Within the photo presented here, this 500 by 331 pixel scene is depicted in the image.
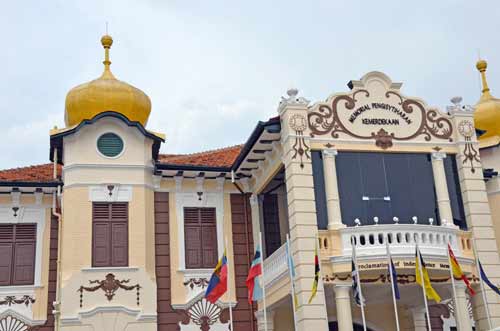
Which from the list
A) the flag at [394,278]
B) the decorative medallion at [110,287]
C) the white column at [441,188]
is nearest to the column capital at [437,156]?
the white column at [441,188]

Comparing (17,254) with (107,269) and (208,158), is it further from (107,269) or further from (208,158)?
(208,158)

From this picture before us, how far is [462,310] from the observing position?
19.0 metres

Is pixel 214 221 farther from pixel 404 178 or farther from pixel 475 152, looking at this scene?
pixel 475 152

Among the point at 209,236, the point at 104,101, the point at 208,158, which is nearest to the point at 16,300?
the point at 209,236

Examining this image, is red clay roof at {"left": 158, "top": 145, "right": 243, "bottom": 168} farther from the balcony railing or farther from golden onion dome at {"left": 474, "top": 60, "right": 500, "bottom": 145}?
golden onion dome at {"left": 474, "top": 60, "right": 500, "bottom": 145}

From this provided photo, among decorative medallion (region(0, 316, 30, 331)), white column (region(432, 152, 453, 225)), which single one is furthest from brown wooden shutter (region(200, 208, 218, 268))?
white column (region(432, 152, 453, 225))

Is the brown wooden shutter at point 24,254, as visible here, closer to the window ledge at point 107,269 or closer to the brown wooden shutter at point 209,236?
the window ledge at point 107,269

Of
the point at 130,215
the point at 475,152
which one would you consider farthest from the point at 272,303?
the point at 475,152

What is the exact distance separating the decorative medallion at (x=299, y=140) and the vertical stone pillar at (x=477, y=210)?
15.1 feet

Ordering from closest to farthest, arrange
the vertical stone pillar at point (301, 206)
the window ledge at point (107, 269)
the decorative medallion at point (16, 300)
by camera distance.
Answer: the vertical stone pillar at point (301, 206), the window ledge at point (107, 269), the decorative medallion at point (16, 300)

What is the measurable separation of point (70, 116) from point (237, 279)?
7199 mm

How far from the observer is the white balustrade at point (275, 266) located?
19923 millimetres

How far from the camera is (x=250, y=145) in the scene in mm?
20641

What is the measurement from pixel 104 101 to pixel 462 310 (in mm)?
→ 12021
